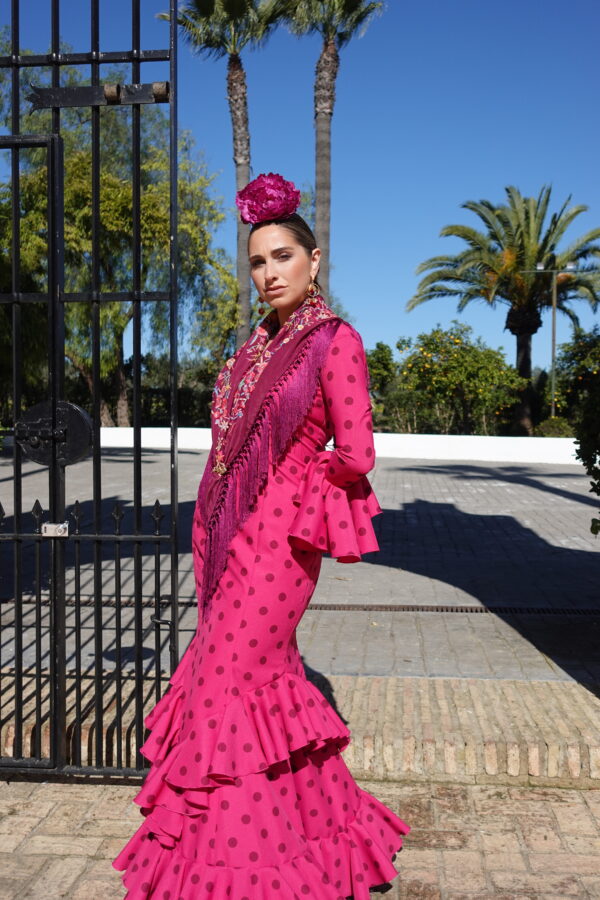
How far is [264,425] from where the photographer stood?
8.19 ft

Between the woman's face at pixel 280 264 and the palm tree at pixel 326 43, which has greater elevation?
the palm tree at pixel 326 43

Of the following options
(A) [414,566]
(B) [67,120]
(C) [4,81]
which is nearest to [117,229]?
(B) [67,120]

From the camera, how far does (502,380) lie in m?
29.3

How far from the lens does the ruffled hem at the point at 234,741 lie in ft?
7.70

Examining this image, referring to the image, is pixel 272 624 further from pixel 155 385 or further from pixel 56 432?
pixel 155 385

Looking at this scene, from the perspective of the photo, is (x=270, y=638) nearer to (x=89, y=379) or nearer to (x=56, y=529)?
(x=56, y=529)

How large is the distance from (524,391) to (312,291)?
28825 mm

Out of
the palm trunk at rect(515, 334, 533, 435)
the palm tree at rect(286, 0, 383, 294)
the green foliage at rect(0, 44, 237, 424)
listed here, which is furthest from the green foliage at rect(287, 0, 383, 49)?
the palm trunk at rect(515, 334, 533, 435)

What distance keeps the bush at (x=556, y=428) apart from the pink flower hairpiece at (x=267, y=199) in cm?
2605

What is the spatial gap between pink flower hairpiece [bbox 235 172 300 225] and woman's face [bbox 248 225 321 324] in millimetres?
39

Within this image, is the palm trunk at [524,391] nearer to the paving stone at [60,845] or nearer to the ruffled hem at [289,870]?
the paving stone at [60,845]

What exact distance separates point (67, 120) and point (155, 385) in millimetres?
10662

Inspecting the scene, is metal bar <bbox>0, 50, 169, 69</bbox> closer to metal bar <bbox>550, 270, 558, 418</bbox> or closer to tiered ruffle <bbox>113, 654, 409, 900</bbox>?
tiered ruffle <bbox>113, 654, 409, 900</bbox>

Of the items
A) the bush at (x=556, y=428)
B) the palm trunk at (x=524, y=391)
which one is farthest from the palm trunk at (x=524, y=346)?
the bush at (x=556, y=428)
